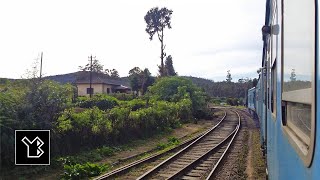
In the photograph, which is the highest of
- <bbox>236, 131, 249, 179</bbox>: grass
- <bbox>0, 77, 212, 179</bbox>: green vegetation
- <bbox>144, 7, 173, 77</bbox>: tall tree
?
<bbox>144, 7, 173, 77</bbox>: tall tree

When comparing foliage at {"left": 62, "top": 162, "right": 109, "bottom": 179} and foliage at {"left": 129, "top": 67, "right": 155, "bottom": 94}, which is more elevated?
foliage at {"left": 129, "top": 67, "right": 155, "bottom": 94}

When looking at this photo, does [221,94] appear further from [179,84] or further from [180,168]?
[180,168]

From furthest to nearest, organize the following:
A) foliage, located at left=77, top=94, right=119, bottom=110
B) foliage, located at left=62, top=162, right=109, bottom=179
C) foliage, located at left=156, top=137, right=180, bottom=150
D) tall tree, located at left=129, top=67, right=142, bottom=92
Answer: tall tree, located at left=129, top=67, right=142, bottom=92
foliage, located at left=77, top=94, right=119, bottom=110
foliage, located at left=156, top=137, right=180, bottom=150
foliage, located at left=62, top=162, right=109, bottom=179

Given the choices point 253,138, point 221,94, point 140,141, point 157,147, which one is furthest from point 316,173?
point 221,94

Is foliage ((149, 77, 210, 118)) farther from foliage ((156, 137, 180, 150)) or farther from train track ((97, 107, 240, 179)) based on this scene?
train track ((97, 107, 240, 179))

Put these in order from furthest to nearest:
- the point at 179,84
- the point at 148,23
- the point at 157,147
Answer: the point at 148,23
the point at 179,84
the point at 157,147

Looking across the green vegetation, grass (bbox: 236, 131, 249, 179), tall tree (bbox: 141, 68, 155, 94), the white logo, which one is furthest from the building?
the white logo

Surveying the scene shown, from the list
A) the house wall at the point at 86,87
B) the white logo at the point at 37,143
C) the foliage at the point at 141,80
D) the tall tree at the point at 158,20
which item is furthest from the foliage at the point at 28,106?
the house wall at the point at 86,87

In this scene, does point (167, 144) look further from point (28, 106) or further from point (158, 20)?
point (158, 20)

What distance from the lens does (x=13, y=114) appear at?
1027 centimetres

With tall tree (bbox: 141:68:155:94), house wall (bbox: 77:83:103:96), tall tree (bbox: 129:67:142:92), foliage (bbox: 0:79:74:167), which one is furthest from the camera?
tall tree (bbox: 129:67:142:92)

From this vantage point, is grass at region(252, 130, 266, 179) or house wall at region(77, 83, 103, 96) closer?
grass at region(252, 130, 266, 179)

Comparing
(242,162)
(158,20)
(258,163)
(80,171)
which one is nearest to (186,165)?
(242,162)

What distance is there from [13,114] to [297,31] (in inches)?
399
